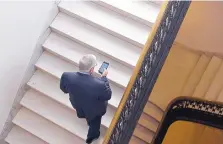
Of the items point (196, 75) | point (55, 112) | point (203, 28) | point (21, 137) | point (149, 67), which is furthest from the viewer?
point (196, 75)

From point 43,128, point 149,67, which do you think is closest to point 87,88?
point 149,67

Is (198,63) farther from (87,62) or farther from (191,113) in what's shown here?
(87,62)

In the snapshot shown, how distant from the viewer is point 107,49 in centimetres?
504


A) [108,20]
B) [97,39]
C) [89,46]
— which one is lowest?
[89,46]

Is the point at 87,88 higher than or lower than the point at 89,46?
lower

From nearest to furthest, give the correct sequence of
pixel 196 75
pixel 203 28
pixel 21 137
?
pixel 21 137, pixel 203 28, pixel 196 75

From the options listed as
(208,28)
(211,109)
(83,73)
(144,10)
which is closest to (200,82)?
(211,109)

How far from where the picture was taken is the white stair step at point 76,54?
194 inches

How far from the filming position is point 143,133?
798 cm

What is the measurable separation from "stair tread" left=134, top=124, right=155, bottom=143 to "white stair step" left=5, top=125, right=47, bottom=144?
2796 mm

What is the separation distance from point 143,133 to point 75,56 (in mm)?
3602

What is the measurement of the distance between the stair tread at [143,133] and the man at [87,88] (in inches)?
131

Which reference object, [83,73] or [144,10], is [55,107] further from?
[144,10]

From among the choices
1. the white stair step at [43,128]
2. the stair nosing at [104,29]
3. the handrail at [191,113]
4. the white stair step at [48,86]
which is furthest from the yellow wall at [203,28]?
the white stair step at [43,128]
